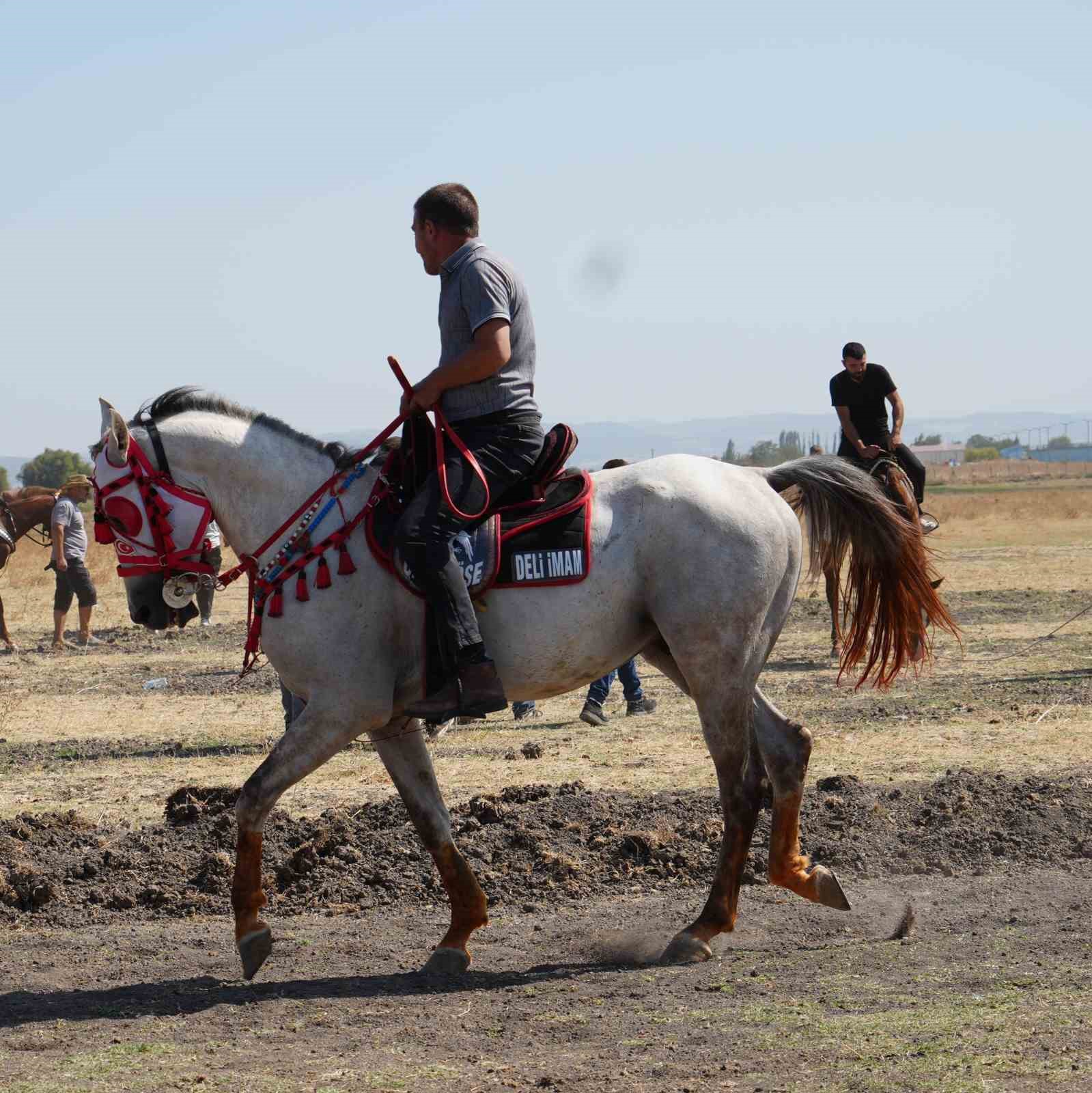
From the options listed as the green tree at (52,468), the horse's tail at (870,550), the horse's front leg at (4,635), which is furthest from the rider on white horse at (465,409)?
the green tree at (52,468)

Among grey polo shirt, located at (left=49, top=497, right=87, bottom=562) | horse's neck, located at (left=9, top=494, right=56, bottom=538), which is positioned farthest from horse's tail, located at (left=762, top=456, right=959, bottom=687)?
horse's neck, located at (left=9, top=494, right=56, bottom=538)

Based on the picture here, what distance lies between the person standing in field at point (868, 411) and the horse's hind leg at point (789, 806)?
737cm

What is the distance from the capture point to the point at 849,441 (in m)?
14.0

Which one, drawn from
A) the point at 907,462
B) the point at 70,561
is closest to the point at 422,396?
the point at 907,462

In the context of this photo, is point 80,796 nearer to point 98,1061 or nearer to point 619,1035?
point 98,1061

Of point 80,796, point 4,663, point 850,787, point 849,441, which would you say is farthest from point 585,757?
point 4,663

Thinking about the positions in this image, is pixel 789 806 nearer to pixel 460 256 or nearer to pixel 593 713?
pixel 460 256

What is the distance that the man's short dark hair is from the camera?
6266 millimetres

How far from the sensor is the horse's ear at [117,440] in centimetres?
621

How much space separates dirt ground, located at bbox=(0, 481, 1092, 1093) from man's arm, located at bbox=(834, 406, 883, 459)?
2190mm

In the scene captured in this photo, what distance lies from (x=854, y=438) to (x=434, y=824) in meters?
8.30

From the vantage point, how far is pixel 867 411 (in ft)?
46.5

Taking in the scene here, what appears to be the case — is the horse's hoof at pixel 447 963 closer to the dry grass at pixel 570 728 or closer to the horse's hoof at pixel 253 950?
the horse's hoof at pixel 253 950

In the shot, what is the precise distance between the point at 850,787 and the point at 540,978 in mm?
3208
